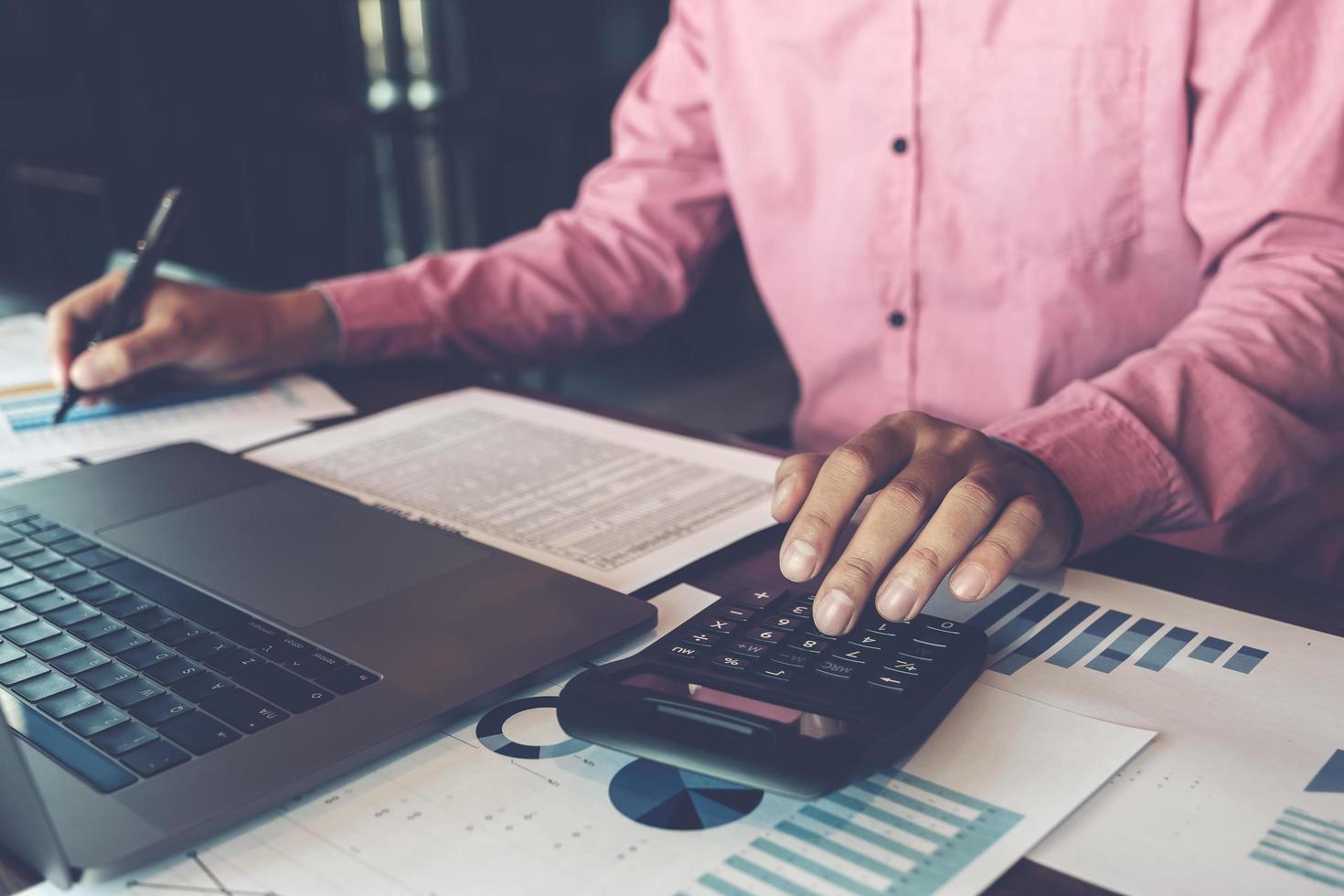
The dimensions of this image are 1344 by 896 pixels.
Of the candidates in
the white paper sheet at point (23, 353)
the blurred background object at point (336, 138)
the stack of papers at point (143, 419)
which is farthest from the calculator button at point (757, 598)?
the blurred background object at point (336, 138)

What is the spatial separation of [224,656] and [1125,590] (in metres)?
0.44

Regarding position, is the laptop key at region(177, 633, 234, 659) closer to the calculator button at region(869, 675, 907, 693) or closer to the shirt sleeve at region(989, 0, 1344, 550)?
the calculator button at region(869, 675, 907, 693)

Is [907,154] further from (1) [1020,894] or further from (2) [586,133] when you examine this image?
(2) [586,133]

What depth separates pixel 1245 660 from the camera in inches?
21.5

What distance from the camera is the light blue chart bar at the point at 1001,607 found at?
1.90 ft

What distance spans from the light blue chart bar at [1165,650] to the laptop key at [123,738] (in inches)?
16.4

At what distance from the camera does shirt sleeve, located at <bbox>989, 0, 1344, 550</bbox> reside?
700mm

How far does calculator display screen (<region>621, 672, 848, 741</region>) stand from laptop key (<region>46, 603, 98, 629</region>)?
26cm

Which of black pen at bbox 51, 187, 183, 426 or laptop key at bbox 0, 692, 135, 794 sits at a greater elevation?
black pen at bbox 51, 187, 183, 426

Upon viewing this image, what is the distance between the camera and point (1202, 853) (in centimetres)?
41

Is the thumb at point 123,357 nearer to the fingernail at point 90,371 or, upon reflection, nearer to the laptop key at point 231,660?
the fingernail at point 90,371

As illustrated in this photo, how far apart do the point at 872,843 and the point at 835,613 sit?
0.37ft

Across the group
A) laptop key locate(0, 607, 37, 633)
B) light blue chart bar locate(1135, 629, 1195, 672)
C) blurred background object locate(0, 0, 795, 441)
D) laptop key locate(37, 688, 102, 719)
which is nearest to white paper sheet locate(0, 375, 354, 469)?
laptop key locate(0, 607, 37, 633)

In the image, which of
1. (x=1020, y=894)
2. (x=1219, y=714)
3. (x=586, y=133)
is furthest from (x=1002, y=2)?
→ (x=586, y=133)
